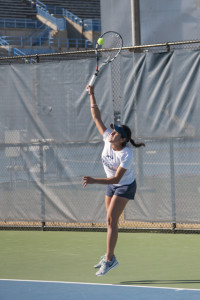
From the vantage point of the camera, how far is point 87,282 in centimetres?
683

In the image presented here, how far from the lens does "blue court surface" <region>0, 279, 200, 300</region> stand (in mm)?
6137

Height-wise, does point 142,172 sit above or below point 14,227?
above

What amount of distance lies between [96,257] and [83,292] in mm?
1902

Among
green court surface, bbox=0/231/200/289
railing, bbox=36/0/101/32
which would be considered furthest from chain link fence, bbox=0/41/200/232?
railing, bbox=36/0/101/32

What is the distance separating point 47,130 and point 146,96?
1763mm

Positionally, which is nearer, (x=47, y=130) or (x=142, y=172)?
(x=142, y=172)

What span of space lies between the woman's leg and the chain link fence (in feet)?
8.57

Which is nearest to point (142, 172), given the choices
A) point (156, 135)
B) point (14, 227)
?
point (156, 135)

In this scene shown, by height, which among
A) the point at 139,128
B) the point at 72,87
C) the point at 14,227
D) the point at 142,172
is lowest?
the point at 14,227

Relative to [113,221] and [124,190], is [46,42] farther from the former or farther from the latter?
[113,221]

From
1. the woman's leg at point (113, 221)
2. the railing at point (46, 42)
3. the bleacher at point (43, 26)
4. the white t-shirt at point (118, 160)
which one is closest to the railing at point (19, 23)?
the bleacher at point (43, 26)

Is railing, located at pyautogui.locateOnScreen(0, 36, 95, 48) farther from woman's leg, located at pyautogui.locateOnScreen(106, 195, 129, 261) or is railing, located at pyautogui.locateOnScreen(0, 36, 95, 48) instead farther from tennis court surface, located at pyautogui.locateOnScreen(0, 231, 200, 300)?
woman's leg, located at pyautogui.locateOnScreen(106, 195, 129, 261)

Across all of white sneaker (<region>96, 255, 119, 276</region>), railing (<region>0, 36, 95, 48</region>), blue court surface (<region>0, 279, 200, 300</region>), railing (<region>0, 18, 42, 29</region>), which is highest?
railing (<region>0, 18, 42, 29</region>)

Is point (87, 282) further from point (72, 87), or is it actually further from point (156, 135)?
point (72, 87)
